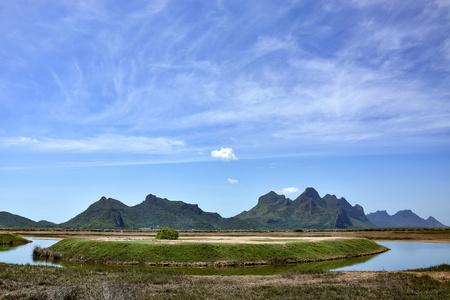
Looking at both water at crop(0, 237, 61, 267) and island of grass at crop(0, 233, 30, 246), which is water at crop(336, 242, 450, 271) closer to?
water at crop(0, 237, 61, 267)

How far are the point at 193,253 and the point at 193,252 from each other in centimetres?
35

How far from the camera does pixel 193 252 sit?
1965 inches

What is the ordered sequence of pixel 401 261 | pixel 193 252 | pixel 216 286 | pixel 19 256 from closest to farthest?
pixel 216 286
pixel 193 252
pixel 401 261
pixel 19 256

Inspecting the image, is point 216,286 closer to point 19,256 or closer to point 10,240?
point 19,256

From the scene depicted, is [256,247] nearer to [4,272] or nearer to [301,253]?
[301,253]

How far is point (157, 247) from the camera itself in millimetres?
51531

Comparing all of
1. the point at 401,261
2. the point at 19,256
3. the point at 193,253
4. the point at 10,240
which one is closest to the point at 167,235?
the point at 193,253

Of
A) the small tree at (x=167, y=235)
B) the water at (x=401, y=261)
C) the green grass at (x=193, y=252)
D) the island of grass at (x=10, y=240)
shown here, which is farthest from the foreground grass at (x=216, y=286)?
the island of grass at (x=10, y=240)

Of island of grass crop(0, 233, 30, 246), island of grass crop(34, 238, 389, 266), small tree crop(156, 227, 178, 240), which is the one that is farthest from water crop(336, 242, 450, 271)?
island of grass crop(0, 233, 30, 246)

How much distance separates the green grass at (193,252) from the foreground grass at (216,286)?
1442cm

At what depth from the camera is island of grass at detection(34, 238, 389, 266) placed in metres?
47.8

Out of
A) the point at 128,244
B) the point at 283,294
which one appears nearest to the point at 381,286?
the point at 283,294

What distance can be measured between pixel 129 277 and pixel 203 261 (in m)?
17.7

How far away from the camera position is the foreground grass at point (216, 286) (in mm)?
22641
